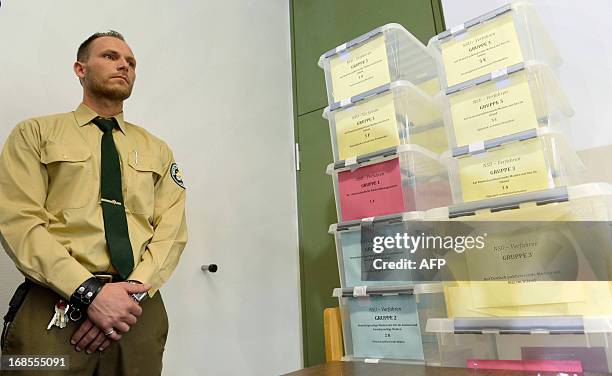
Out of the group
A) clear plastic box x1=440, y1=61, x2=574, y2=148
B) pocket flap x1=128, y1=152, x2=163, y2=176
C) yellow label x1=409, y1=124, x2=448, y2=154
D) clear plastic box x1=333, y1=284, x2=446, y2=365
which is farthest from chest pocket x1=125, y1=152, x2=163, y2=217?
clear plastic box x1=440, y1=61, x2=574, y2=148

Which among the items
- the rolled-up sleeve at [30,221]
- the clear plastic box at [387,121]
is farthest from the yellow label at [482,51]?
the rolled-up sleeve at [30,221]

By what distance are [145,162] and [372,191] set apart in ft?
2.58

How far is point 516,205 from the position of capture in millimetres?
1354

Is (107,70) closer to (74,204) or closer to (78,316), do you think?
(74,204)

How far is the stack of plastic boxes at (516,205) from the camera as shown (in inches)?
49.8

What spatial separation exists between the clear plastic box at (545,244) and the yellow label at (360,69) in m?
0.58

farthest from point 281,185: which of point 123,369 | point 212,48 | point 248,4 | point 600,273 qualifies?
point 600,273

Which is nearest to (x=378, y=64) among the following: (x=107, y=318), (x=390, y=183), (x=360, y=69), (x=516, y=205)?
(x=360, y=69)

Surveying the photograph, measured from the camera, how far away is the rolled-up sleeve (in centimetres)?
127

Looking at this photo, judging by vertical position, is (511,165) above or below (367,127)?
below

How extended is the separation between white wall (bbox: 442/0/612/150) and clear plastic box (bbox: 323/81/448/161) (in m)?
0.51

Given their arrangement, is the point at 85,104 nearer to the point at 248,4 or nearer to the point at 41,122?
the point at 41,122

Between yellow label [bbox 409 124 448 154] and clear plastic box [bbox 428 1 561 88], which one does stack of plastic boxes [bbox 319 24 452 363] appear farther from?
clear plastic box [bbox 428 1 561 88]

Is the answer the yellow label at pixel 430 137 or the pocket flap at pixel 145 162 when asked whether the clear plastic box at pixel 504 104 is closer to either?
the yellow label at pixel 430 137
